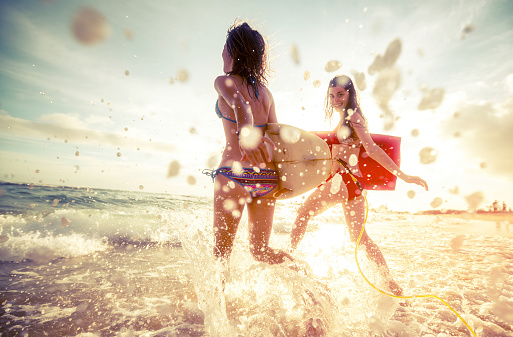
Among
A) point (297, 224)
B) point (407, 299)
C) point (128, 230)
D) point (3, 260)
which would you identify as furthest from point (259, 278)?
point (128, 230)

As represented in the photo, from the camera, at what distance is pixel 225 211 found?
1711mm

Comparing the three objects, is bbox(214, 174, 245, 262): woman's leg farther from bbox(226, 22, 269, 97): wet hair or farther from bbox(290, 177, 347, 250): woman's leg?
bbox(290, 177, 347, 250): woman's leg

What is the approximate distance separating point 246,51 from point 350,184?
1.47 metres

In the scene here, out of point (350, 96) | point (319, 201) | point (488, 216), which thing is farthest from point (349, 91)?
point (488, 216)

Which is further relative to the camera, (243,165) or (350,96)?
(350,96)

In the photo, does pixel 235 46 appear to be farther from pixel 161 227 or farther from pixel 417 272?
pixel 161 227

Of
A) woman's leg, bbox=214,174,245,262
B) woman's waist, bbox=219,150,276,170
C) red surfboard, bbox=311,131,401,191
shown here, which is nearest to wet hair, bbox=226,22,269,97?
woman's waist, bbox=219,150,276,170

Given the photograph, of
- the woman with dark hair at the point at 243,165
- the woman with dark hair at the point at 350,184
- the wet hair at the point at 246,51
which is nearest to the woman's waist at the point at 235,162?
the woman with dark hair at the point at 243,165

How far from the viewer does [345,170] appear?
2396 mm

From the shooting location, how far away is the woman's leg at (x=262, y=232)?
1.83 m

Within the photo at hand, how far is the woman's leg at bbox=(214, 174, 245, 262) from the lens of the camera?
1.70m

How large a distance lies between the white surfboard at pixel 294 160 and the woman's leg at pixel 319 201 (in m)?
0.46

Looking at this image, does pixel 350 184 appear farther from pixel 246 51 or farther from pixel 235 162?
pixel 246 51

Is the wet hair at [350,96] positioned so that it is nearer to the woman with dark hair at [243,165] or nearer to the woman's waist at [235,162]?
the woman with dark hair at [243,165]
